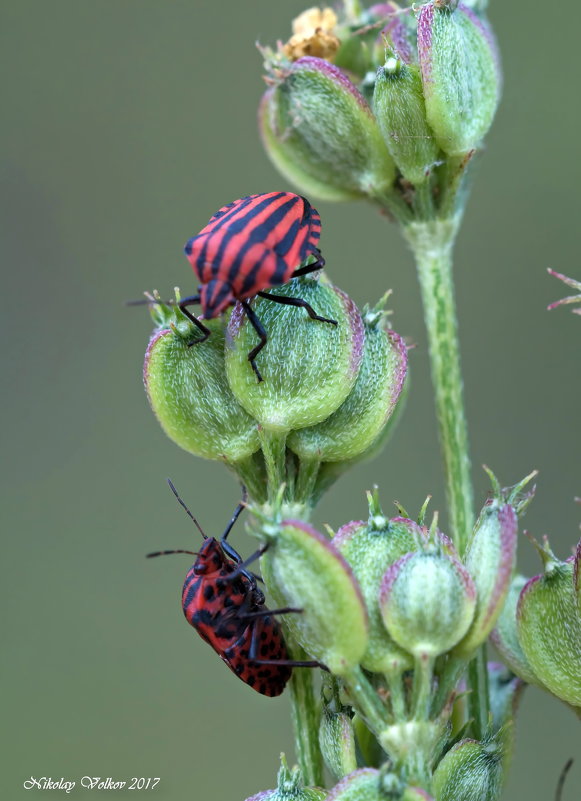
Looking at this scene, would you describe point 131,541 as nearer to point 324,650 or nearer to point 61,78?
point 61,78

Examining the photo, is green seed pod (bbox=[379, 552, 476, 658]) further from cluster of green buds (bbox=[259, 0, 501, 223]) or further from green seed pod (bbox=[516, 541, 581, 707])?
cluster of green buds (bbox=[259, 0, 501, 223])

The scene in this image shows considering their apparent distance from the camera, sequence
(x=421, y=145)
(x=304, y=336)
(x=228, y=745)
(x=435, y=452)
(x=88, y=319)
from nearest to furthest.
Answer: (x=304, y=336)
(x=421, y=145)
(x=228, y=745)
(x=435, y=452)
(x=88, y=319)

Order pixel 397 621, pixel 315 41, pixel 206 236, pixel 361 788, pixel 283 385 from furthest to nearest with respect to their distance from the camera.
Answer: pixel 315 41
pixel 206 236
pixel 283 385
pixel 397 621
pixel 361 788

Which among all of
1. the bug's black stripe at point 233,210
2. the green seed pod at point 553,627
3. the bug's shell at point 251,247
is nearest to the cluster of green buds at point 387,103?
the bug's shell at point 251,247

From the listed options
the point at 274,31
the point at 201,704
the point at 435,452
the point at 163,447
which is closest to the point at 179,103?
the point at 274,31

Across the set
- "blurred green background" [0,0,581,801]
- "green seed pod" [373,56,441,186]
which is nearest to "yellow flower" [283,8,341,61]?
"green seed pod" [373,56,441,186]

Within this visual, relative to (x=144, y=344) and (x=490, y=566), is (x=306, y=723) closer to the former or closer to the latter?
(x=490, y=566)

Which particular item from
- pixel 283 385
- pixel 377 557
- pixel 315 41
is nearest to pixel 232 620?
pixel 377 557
